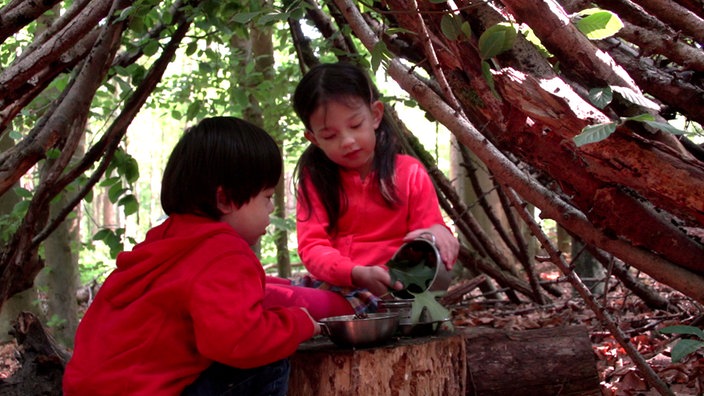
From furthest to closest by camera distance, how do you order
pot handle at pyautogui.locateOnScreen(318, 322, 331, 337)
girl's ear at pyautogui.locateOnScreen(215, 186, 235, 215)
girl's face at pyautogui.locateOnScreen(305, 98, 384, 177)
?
girl's face at pyautogui.locateOnScreen(305, 98, 384, 177), pot handle at pyautogui.locateOnScreen(318, 322, 331, 337), girl's ear at pyautogui.locateOnScreen(215, 186, 235, 215)

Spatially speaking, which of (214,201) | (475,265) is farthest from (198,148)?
(475,265)

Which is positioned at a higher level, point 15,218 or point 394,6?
point 394,6

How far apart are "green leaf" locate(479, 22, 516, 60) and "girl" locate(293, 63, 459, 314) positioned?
983 mm

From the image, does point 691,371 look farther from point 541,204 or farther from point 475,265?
point 475,265

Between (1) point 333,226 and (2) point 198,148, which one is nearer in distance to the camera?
(2) point 198,148

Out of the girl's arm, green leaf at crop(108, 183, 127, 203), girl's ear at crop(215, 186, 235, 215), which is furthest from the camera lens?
green leaf at crop(108, 183, 127, 203)

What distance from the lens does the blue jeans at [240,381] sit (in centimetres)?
193

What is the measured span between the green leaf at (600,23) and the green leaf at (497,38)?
16 centimetres

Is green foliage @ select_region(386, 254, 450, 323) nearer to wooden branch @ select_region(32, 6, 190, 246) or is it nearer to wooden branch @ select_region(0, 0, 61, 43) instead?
wooden branch @ select_region(0, 0, 61, 43)

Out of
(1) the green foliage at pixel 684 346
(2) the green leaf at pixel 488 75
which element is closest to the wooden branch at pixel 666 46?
(2) the green leaf at pixel 488 75

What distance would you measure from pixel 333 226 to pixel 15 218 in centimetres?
189

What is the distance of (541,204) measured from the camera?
6.38 ft

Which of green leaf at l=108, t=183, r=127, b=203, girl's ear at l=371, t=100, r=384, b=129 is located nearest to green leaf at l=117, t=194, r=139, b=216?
green leaf at l=108, t=183, r=127, b=203

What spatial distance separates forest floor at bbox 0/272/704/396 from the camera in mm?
2746
